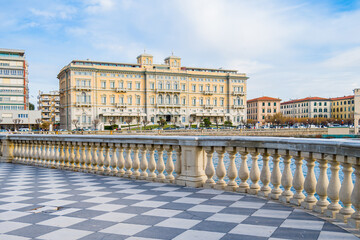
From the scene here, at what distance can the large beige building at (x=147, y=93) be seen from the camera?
90.2 m

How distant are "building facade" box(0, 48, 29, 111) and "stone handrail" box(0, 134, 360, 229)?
83260mm

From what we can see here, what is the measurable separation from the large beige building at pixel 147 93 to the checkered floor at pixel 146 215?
Answer: 278 ft

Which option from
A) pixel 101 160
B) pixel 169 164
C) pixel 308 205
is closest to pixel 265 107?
pixel 101 160

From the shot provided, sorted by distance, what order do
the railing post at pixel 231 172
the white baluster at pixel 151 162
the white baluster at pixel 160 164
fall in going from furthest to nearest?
the white baluster at pixel 151 162, the white baluster at pixel 160 164, the railing post at pixel 231 172

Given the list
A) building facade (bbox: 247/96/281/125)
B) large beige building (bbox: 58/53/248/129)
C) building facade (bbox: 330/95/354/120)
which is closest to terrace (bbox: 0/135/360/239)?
large beige building (bbox: 58/53/248/129)

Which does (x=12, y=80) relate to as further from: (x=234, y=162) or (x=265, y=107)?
(x=265, y=107)

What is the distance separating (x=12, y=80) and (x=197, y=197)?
91.6 metres

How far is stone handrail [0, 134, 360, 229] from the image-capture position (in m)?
3.81

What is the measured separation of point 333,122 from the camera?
126 m

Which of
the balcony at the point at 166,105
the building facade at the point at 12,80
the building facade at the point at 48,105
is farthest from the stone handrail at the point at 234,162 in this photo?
the building facade at the point at 48,105

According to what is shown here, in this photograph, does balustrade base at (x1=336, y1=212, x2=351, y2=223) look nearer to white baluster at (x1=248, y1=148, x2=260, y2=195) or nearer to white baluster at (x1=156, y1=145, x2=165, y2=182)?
white baluster at (x1=248, y1=148, x2=260, y2=195)

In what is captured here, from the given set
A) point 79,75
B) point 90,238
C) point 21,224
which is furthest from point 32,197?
point 79,75

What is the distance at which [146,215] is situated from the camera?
431cm

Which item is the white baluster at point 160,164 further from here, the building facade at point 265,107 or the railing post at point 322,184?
the building facade at point 265,107
